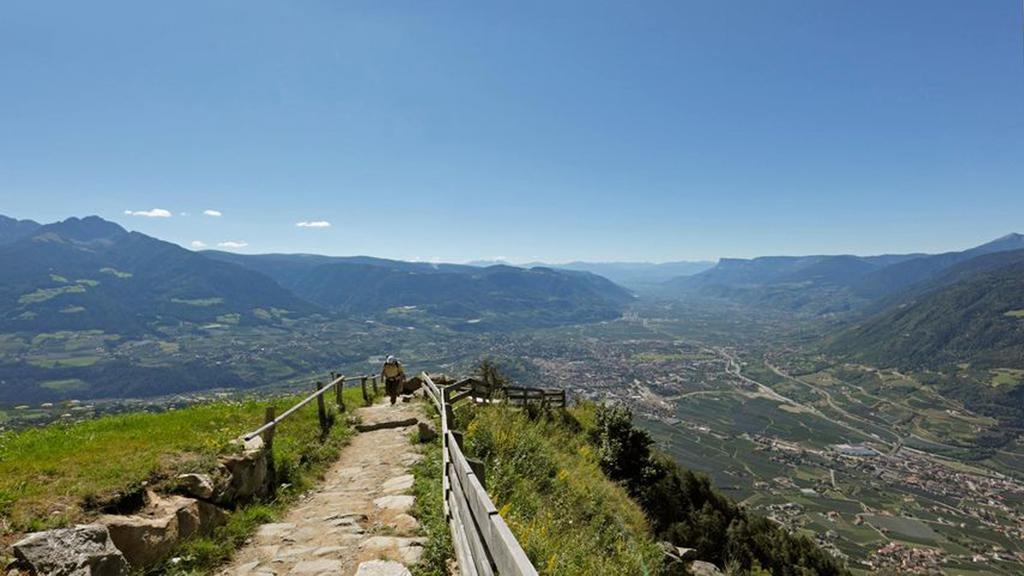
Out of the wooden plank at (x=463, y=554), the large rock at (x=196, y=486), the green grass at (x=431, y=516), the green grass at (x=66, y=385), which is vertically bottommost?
the green grass at (x=66, y=385)

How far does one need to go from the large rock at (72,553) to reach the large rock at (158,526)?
685mm

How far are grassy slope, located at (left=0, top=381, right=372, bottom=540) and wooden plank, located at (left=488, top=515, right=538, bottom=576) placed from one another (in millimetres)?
6245

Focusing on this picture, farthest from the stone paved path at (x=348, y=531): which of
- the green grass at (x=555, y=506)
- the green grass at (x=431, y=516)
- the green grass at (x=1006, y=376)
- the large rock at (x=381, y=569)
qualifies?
the green grass at (x=1006, y=376)

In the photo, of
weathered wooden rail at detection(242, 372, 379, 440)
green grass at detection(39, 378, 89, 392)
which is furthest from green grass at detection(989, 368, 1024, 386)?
green grass at detection(39, 378, 89, 392)

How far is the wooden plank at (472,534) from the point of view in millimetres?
3775

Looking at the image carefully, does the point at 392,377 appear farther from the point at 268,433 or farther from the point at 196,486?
the point at 196,486

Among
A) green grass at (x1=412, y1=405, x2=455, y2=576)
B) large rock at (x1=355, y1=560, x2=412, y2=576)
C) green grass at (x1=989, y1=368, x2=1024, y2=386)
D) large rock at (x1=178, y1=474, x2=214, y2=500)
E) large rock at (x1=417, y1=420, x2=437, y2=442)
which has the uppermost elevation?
large rock at (x1=178, y1=474, x2=214, y2=500)

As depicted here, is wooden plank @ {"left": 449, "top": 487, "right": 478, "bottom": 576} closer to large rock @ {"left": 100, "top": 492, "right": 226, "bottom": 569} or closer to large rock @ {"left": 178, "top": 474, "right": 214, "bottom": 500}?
large rock @ {"left": 100, "top": 492, "right": 226, "bottom": 569}

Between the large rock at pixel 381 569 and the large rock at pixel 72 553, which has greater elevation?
the large rock at pixel 72 553

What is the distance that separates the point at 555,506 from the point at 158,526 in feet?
23.6

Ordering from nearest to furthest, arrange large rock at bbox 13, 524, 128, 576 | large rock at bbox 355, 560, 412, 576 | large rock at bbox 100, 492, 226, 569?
large rock at bbox 13, 524, 128, 576, large rock at bbox 355, 560, 412, 576, large rock at bbox 100, 492, 226, 569

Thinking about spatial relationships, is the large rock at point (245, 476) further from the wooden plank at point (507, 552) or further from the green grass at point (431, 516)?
the wooden plank at point (507, 552)

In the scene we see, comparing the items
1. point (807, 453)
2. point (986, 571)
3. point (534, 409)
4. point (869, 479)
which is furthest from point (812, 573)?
point (807, 453)

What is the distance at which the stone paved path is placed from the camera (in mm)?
6075
